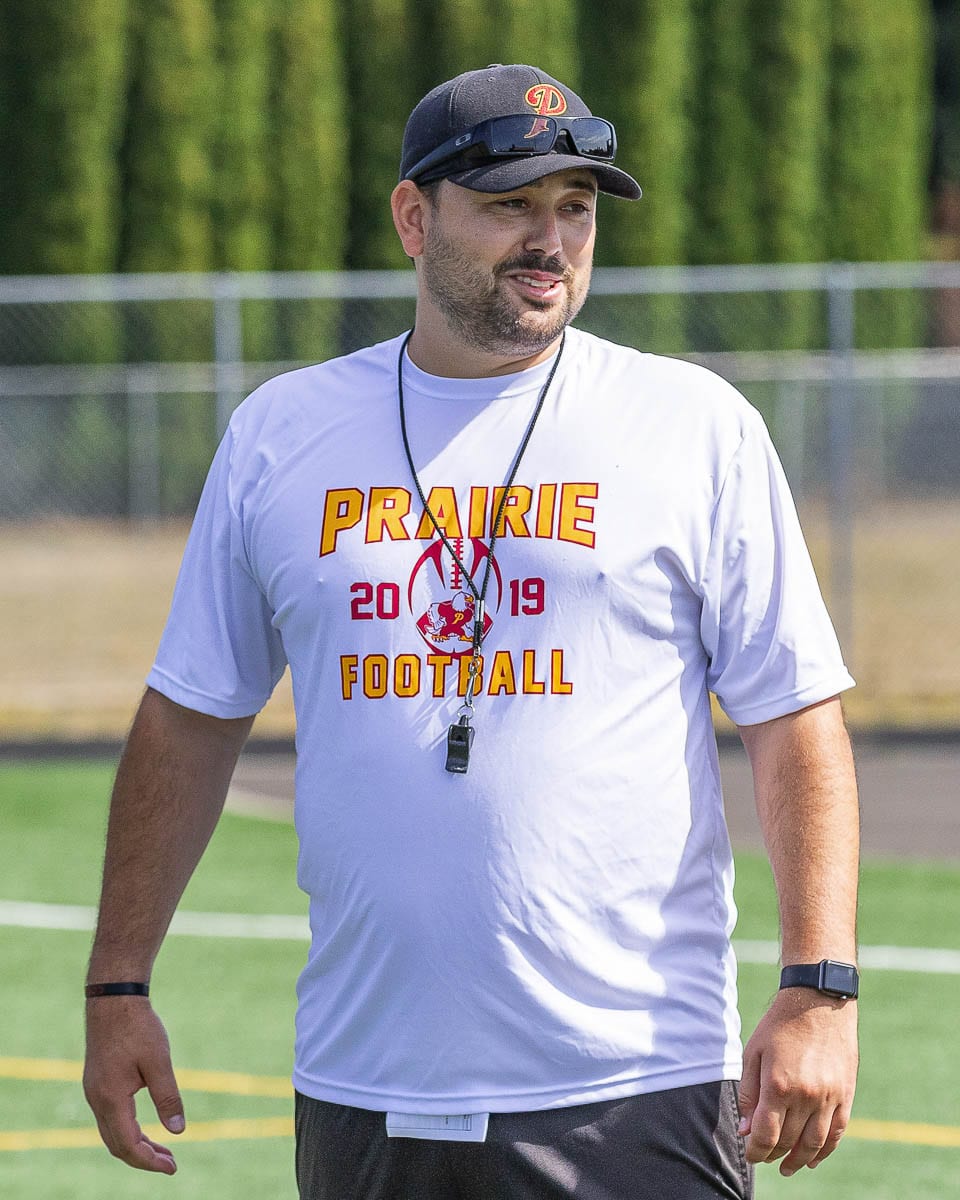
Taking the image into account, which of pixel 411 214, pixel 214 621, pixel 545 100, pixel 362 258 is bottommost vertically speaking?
pixel 214 621

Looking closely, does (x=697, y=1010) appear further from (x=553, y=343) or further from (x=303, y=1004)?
(x=553, y=343)

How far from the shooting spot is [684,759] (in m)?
2.55

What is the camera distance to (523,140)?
259 cm

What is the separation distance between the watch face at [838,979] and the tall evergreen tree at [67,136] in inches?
660

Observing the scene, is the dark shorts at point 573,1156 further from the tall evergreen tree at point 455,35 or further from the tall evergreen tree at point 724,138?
the tall evergreen tree at point 724,138

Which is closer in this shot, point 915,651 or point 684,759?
point 684,759

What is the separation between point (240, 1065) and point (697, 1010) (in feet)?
12.0

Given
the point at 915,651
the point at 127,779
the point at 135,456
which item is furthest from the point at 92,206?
the point at 127,779

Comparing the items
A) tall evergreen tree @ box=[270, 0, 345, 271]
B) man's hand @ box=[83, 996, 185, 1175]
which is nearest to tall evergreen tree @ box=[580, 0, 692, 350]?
tall evergreen tree @ box=[270, 0, 345, 271]

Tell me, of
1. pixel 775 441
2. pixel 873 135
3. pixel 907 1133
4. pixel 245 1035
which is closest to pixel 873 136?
pixel 873 135

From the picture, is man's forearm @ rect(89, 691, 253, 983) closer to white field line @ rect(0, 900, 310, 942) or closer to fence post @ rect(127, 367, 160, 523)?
white field line @ rect(0, 900, 310, 942)

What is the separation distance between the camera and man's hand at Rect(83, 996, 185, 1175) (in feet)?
8.87

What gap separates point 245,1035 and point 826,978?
4142mm

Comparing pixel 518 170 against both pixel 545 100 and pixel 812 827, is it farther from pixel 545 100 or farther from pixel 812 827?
pixel 812 827
